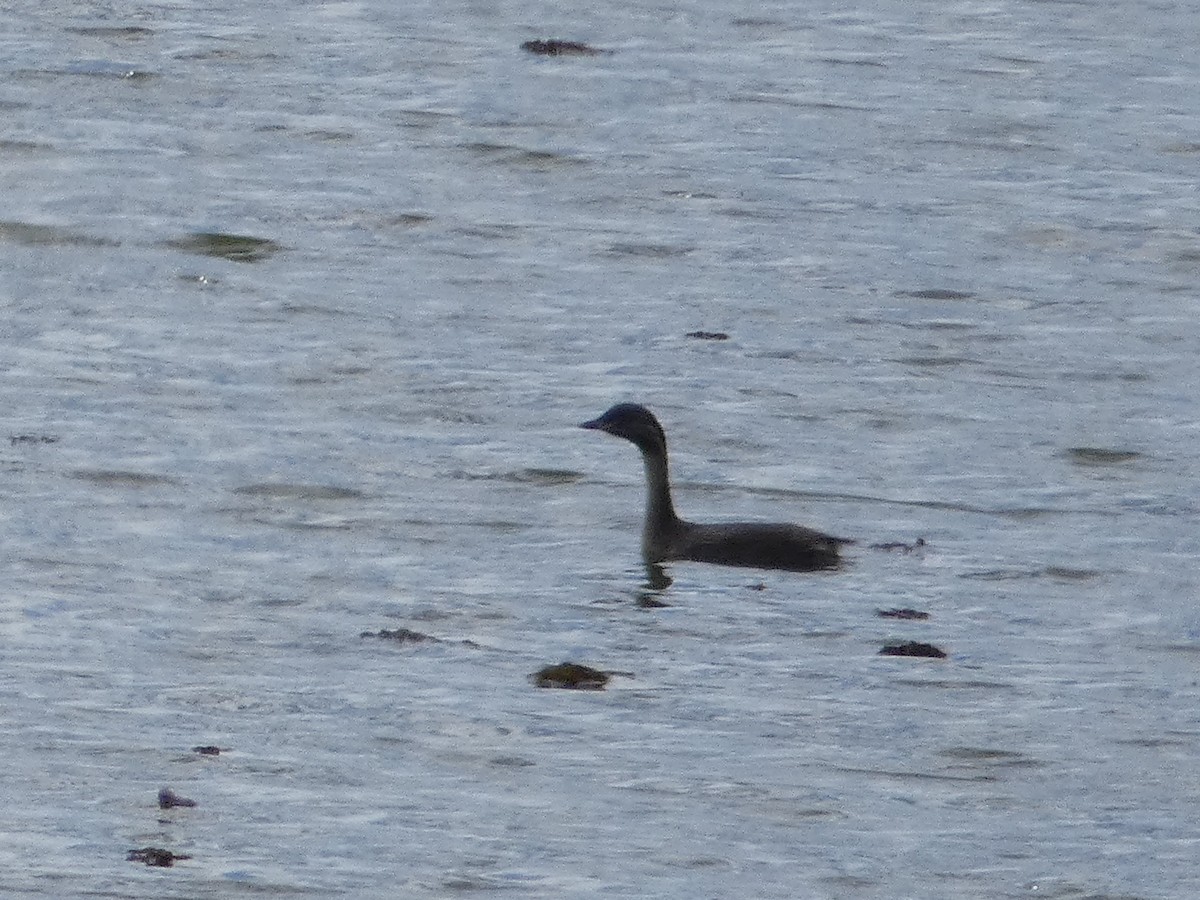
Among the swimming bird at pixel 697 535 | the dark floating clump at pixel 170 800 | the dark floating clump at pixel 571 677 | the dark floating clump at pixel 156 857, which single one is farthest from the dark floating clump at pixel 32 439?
the dark floating clump at pixel 156 857

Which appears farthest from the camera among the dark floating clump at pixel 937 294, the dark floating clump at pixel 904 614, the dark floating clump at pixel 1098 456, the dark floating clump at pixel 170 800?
the dark floating clump at pixel 937 294

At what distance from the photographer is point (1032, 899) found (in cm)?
1019

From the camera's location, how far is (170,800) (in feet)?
34.7

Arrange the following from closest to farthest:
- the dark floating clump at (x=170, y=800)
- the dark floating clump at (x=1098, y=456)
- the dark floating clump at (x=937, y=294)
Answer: the dark floating clump at (x=170, y=800)
the dark floating clump at (x=1098, y=456)
the dark floating clump at (x=937, y=294)

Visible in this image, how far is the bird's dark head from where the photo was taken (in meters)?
14.9

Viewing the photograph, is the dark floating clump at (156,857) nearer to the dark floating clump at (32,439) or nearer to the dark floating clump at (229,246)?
the dark floating clump at (32,439)

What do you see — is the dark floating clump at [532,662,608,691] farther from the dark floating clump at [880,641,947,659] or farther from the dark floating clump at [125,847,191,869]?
the dark floating clump at [125,847,191,869]

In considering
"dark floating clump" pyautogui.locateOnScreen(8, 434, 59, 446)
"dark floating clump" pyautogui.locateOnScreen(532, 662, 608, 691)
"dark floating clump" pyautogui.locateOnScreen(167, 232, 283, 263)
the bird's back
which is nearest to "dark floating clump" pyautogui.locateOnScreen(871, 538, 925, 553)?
the bird's back

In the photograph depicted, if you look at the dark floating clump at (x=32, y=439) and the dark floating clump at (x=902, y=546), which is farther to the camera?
the dark floating clump at (x=32, y=439)

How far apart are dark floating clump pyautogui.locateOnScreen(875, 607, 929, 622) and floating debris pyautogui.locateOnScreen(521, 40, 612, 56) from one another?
14827 mm

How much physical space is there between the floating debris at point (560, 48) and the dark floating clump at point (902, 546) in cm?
1370

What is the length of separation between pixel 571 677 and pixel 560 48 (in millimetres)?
16151

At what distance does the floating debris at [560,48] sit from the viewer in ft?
92.0

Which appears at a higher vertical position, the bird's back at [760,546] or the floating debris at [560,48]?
the floating debris at [560,48]
